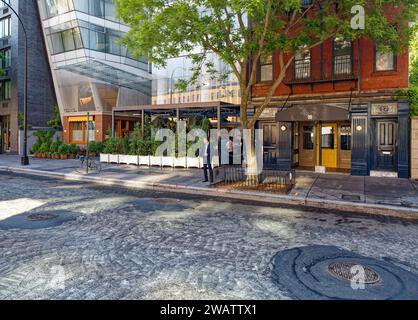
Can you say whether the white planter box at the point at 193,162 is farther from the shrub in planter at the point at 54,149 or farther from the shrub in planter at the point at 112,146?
the shrub in planter at the point at 54,149

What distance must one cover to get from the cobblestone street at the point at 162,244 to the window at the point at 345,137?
9758 mm

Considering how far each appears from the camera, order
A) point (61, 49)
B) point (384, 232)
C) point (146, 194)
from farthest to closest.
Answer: point (61, 49)
point (146, 194)
point (384, 232)

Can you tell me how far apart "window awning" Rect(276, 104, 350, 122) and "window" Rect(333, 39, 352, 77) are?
96.0 inches

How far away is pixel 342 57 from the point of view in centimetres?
1641

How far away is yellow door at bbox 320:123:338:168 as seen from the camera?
698 inches

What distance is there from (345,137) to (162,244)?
48.1 feet

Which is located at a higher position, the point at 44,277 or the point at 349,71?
the point at 349,71

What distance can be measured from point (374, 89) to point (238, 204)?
1057cm

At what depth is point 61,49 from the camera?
32.7 metres

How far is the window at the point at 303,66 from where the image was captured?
1712 cm

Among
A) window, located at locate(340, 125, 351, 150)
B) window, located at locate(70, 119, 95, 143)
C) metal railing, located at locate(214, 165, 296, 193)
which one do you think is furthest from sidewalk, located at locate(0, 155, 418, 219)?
window, located at locate(70, 119, 95, 143)
